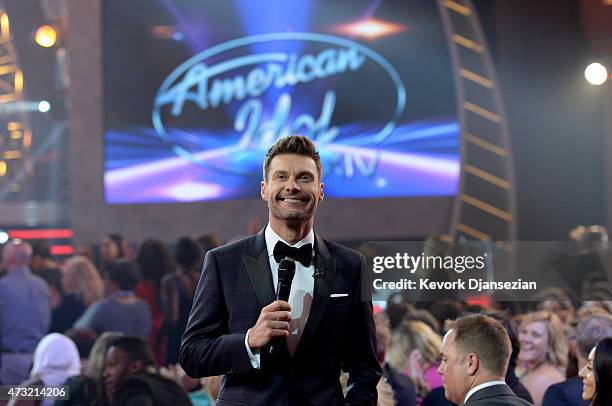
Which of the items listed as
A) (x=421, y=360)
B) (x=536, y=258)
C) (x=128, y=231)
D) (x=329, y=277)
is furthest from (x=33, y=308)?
(x=329, y=277)

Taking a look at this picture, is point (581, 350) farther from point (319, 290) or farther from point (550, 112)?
point (550, 112)

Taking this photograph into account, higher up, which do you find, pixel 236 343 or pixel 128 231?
pixel 128 231

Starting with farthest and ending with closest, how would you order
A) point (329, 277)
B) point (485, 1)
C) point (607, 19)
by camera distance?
point (485, 1), point (607, 19), point (329, 277)

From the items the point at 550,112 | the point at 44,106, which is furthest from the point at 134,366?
the point at 550,112

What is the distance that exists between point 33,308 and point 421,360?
3.27 m

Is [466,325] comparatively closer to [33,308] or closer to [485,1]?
[33,308]

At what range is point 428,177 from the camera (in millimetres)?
8391

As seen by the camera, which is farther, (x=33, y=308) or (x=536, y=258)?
(x=33, y=308)

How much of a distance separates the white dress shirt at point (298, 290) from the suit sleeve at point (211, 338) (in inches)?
5.0

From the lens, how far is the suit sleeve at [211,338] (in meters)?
2.20

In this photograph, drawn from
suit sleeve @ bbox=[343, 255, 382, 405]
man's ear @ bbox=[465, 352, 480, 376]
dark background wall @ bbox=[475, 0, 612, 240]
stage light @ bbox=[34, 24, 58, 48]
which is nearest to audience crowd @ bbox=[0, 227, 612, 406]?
man's ear @ bbox=[465, 352, 480, 376]

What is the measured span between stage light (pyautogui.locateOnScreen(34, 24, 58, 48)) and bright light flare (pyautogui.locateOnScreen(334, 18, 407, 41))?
253 cm

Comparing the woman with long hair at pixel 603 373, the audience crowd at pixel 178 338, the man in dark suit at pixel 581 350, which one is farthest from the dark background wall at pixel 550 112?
the woman with long hair at pixel 603 373

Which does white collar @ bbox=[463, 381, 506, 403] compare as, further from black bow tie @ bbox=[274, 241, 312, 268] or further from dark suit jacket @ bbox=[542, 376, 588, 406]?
dark suit jacket @ bbox=[542, 376, 588, 406]
